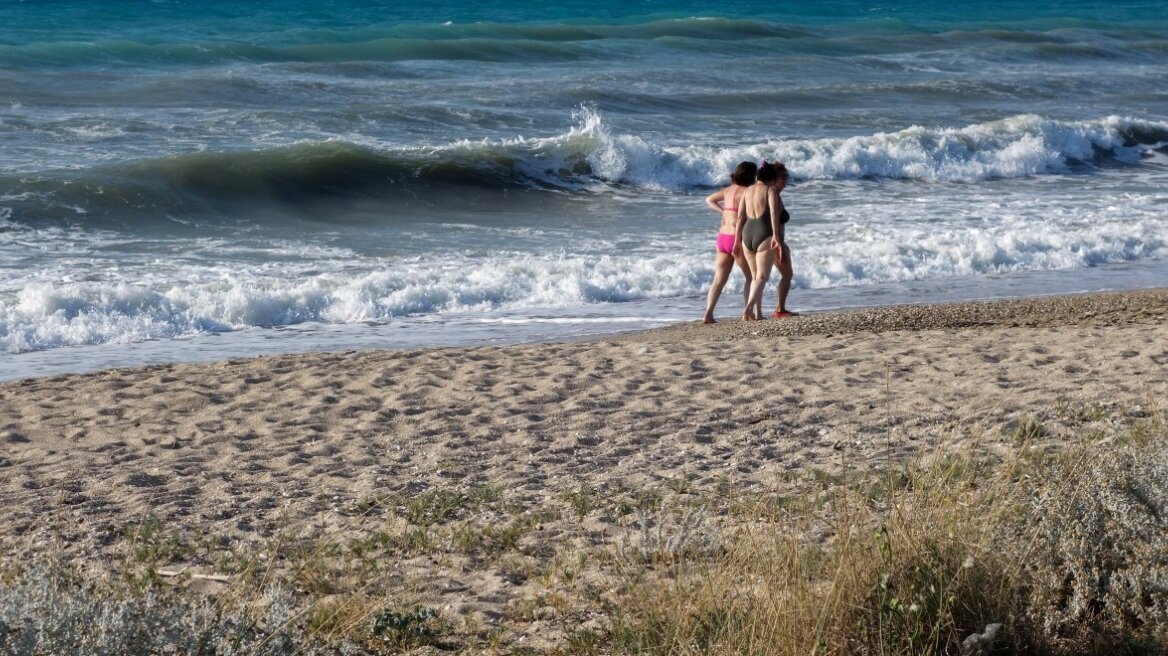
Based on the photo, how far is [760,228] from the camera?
34.0 ft

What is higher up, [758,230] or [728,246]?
[758,230]

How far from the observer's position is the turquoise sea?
11.4 meters

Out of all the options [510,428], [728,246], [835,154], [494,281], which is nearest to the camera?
[510,428]

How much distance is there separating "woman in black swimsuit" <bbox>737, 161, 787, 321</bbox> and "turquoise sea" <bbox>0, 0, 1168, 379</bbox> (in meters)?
1.12

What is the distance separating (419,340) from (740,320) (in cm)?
251

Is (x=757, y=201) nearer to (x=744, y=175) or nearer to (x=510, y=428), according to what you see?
(x=744, y=175)

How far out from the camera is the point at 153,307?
10.9m

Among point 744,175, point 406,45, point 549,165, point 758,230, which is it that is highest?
point 406,45

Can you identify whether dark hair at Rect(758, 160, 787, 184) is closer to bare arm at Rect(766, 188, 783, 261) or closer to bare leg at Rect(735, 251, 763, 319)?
bare arm at Rect(766, 188, 783, 261)

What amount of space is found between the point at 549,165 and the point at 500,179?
127 cm

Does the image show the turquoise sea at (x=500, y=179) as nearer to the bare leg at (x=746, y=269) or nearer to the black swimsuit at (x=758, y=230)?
the bare leg at (x=746, y=269)

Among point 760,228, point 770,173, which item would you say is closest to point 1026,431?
point 770,173

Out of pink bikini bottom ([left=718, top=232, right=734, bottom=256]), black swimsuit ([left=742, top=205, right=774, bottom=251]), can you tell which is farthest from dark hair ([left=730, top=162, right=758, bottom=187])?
pink bikini bottom ([left=718, top=232, right=734, bottom=256])

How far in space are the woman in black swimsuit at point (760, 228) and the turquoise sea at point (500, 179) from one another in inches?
44.2
